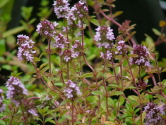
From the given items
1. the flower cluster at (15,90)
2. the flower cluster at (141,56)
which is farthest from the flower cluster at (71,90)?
the flower cluster at (141,56)

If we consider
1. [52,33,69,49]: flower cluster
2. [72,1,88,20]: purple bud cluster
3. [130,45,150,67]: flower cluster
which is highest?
[72,1,88,20]: purple bud cluster

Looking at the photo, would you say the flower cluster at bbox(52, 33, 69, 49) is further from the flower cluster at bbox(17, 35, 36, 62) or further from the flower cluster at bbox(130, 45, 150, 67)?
the flower cluster at bbox(130, 45, 150, 67)

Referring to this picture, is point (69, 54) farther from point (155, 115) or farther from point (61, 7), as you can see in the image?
point (155, 115)

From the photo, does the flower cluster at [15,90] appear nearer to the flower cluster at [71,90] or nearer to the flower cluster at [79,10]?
the flower cluster at [71,90]

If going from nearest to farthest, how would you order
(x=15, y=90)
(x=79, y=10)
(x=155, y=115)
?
(x=15, y=90), (x=155, y=115), (x=79, y=10)

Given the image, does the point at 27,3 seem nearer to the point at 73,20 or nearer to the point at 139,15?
the point at 139,15

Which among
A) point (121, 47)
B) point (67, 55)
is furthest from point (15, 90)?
point (121, 47)

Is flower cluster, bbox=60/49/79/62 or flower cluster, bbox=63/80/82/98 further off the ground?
flower cluster, bbox=60/49/79/62

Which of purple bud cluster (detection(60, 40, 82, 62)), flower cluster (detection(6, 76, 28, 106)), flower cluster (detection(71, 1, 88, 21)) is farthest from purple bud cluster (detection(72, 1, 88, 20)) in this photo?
flower cluster (detection(6, 76, 28, 106))

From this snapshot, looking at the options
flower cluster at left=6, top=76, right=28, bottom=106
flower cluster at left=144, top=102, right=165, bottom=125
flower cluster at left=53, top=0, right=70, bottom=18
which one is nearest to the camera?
flower cluster at left=6, top=76, right=28, bottom=106
